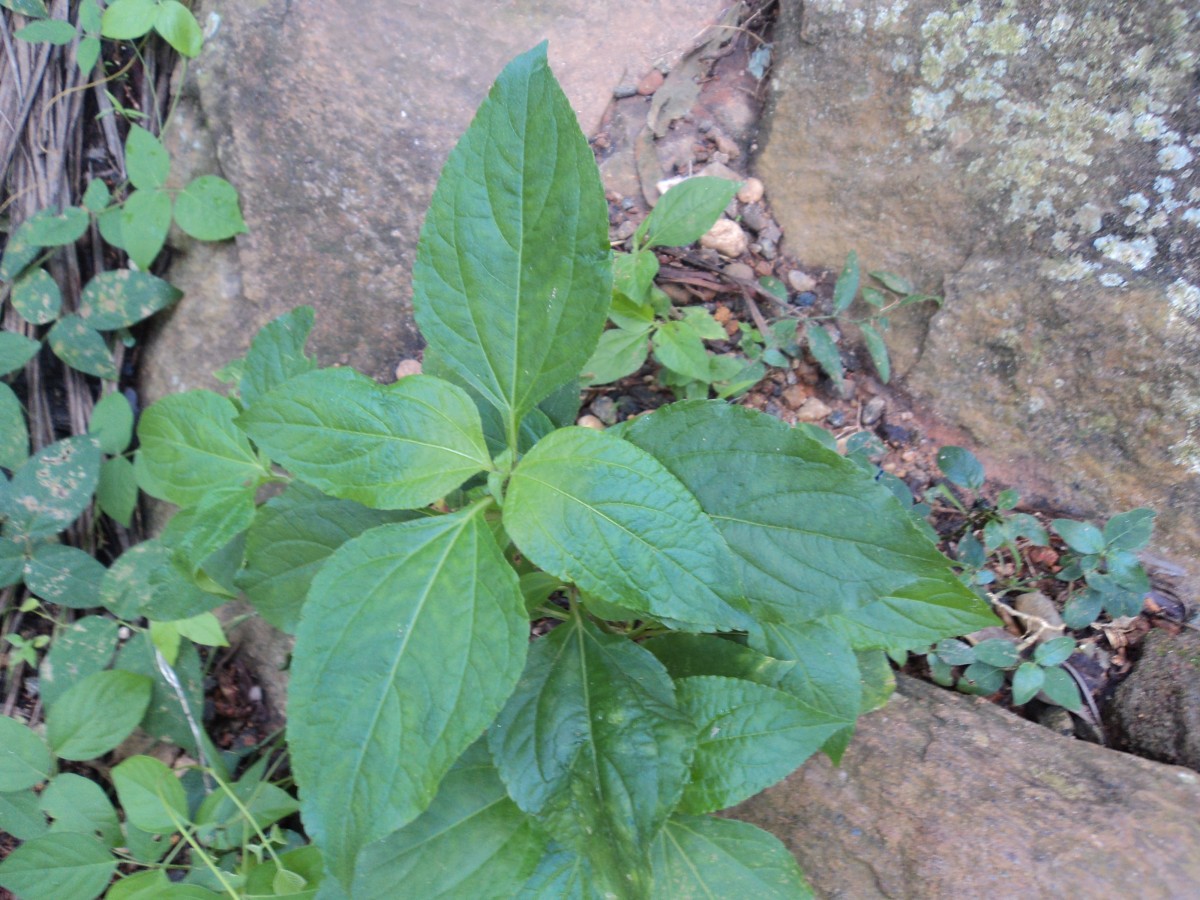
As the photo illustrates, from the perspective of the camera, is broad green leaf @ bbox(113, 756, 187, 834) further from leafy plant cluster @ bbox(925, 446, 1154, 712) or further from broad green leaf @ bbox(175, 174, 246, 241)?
leafy plant cluster @ bbox(925, 446, 1154, 712)

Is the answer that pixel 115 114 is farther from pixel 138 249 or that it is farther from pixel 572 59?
pixel 572 59

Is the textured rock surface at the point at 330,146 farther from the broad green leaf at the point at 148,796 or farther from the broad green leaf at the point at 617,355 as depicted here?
the broad green leaf at the point at 148,796

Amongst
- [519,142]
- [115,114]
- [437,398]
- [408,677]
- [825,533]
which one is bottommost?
[408,677]

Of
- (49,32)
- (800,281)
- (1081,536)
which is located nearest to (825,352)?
(800,281)

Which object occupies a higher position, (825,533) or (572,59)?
(572,59)

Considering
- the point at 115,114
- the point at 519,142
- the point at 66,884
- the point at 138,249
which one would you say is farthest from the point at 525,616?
the point at 115,114

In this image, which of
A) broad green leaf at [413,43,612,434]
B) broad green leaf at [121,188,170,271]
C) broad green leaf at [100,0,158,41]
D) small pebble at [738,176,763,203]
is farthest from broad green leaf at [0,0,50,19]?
small pebble at [738,176,763,203]

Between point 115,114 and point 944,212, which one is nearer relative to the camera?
point 944,212

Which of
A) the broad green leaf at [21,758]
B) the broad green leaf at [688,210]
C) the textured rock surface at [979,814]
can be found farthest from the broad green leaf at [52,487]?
the textured rock surface at [979,814]
